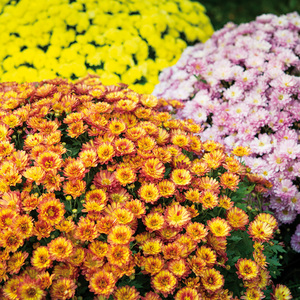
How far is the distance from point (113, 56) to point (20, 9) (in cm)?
112

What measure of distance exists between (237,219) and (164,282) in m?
0.47

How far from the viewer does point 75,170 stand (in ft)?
4.64

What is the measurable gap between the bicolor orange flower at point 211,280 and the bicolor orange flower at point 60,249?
0.52 metres

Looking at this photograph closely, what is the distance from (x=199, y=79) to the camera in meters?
2.76

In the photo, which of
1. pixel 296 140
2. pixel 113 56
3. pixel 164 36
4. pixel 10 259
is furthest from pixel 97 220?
pixel 164 36

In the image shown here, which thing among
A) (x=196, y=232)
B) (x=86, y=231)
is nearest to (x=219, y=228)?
(x=196, y=232)

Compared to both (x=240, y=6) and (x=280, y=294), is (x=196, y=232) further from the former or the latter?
(x=240, y=6)

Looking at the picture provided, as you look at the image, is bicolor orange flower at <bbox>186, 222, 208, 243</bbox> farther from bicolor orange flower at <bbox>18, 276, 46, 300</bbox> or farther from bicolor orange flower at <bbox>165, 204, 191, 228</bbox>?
bicolor orange flower at <bbox>18, 276, 46, 300</bbox>

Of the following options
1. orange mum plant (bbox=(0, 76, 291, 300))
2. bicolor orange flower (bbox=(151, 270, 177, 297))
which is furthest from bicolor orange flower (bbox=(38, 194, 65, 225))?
bicolor orange flower (bbox=(151, 270, 177, 297))

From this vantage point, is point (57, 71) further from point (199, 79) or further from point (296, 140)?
point (296, 140)

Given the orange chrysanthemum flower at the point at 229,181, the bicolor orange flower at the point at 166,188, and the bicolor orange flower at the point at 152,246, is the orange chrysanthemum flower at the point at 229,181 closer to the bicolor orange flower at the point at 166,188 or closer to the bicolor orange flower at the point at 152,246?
the bicolor orange flower at the point at 166,188

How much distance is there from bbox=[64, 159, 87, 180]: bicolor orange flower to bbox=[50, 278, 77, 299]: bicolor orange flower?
411mm

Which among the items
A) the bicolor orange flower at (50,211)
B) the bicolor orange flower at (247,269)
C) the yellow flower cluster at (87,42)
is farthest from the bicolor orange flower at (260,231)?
the yellow flower cluster at (87,42)

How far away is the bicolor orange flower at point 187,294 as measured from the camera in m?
1.23
